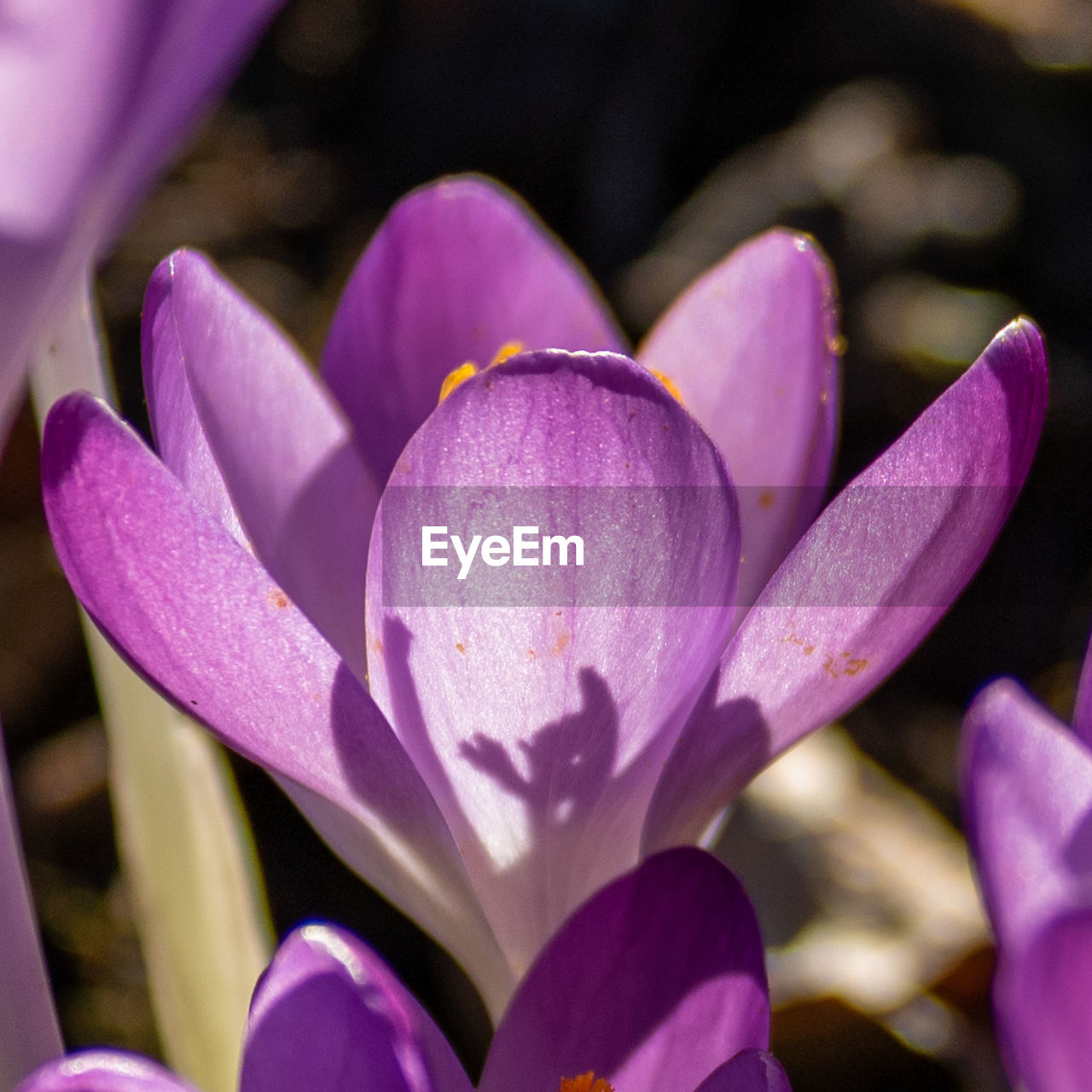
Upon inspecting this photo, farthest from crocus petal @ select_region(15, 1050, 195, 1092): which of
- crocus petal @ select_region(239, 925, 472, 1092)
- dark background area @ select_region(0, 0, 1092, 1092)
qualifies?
dark background area @ select_region(0, 0, 1092, 1092)

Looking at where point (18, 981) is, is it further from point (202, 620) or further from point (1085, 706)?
point (1085, 706)

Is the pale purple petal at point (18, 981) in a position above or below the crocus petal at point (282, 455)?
below

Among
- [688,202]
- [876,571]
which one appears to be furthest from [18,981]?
[688,202]

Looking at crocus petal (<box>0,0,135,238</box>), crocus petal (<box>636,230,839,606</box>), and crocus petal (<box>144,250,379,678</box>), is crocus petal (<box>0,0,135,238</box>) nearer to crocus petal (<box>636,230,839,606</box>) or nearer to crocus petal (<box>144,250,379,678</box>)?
crocus petal (<box>144,250,379,678</box>)

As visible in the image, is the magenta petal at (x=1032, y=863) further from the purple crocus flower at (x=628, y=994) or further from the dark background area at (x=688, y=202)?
the dark background area at (x=688, y=202)

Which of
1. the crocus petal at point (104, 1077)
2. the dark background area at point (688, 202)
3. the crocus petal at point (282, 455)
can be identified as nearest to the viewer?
the crocus petal at point (104, 1077)

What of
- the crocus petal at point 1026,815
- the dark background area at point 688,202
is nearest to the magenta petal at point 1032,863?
the crocus petal at point 1026,815
